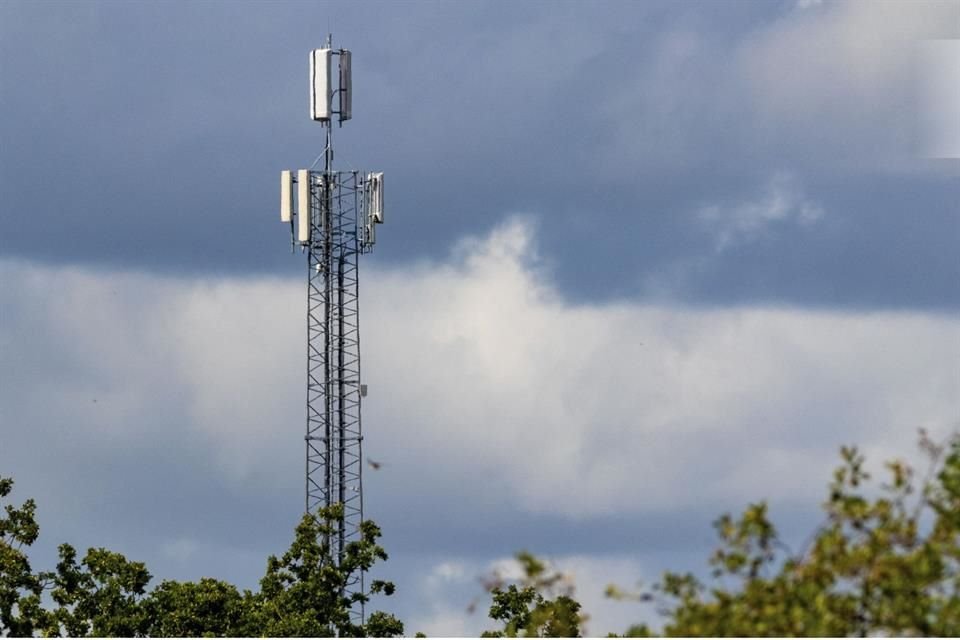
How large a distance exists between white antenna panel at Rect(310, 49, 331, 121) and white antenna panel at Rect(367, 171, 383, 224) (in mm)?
2336

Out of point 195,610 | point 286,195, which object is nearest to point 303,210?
point 286,195

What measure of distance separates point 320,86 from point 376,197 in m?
3.76

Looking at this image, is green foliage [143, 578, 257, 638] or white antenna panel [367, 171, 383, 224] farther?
white antenna panel [367, 171, 383, 224]

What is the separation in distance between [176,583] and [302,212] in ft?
38.4

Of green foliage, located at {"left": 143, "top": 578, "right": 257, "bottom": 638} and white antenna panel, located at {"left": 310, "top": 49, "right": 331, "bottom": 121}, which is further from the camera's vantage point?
white antenna panel, located at {"left": 310, "top": 49, "right": 331, "bottom": 121}

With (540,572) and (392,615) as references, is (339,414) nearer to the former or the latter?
(392,615)

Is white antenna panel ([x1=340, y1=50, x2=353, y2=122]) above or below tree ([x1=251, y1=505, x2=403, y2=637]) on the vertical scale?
above

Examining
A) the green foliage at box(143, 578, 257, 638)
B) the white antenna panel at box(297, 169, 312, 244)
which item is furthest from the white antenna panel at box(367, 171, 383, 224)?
the green foliage at box(143, 578, 257, 638)

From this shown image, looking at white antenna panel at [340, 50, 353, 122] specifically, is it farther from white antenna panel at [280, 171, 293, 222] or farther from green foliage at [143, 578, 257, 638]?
green foliage at [143, 578, 257, 638]

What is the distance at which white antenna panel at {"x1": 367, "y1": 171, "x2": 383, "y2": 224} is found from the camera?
207 ft

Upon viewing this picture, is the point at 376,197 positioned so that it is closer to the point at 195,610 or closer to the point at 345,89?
the point at 345,89

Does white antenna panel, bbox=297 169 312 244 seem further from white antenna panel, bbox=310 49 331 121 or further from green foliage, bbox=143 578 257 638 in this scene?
green foliage, bbox=143 578 257 638

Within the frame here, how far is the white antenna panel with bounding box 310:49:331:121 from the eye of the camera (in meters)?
62.8

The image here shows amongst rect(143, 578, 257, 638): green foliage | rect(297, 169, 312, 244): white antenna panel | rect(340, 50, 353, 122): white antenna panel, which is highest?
rect(340, 50, 353, 122): white antenna panel
